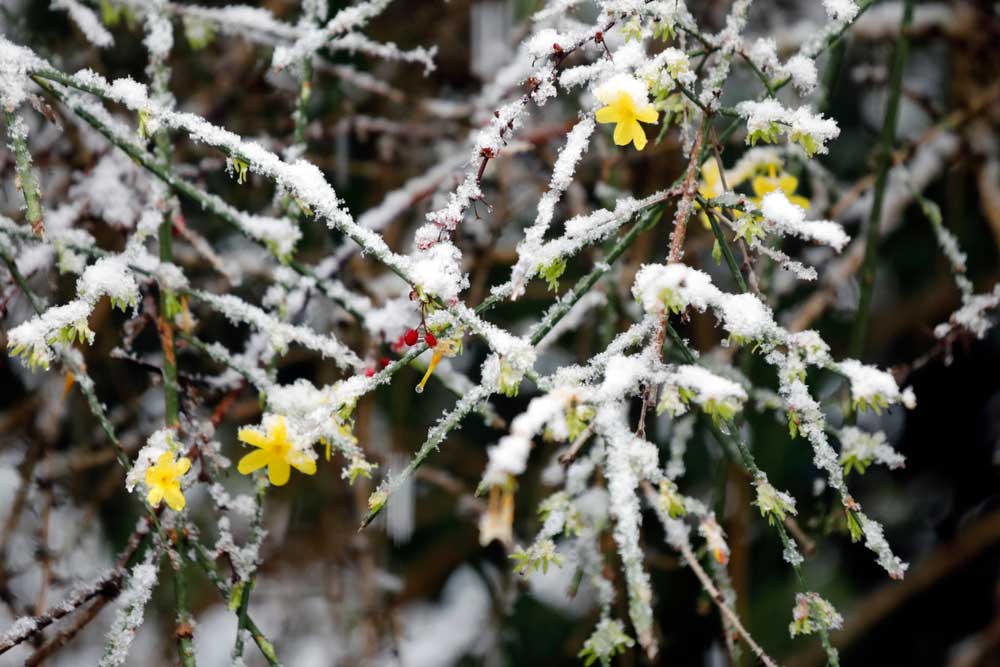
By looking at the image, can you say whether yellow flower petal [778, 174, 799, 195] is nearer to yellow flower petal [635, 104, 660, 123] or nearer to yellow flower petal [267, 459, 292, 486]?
yellow flower petal [635, 104, 660, 123]

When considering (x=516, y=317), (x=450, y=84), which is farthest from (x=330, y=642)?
(x=450, y=84)

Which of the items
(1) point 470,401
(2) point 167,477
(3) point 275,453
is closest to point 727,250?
(1) point 470,401

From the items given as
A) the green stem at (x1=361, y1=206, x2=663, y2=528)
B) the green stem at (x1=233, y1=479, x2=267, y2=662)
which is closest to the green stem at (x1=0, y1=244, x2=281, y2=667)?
the green stem at (x1=233, y1=479, x2=267, y2=662)

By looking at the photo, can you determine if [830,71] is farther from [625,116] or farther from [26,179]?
[26,179]

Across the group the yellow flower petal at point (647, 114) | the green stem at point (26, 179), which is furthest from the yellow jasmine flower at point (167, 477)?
the yellow flower petal at point (647, 114)

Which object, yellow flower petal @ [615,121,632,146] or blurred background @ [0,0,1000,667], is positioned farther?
blurred background @ [0,0,1000,667]
